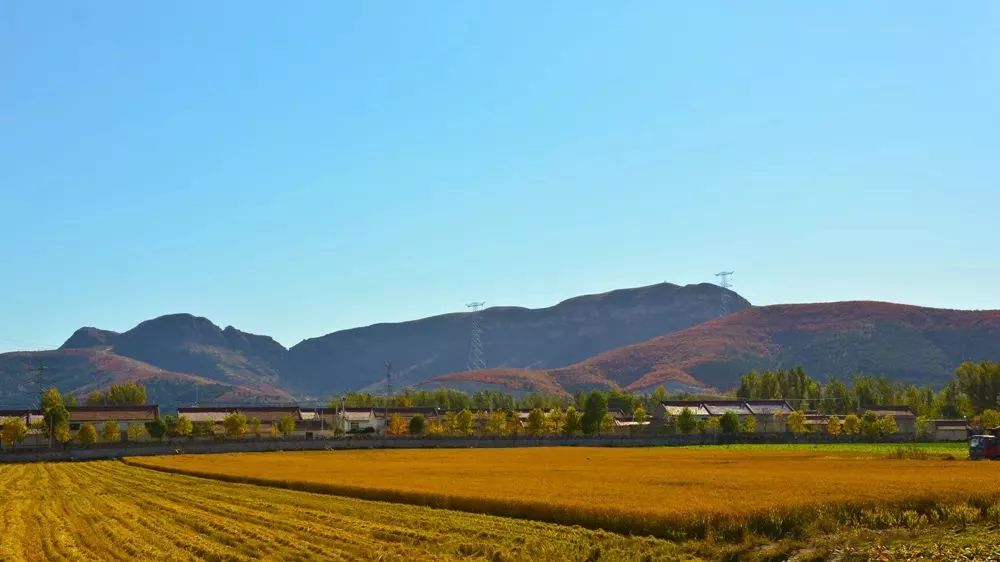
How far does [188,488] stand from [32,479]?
89.6 ft

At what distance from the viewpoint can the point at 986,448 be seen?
78.8 meters

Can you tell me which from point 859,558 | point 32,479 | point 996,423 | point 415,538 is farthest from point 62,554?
point 996,423

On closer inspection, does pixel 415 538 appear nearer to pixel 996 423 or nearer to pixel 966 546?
pixel 966 546

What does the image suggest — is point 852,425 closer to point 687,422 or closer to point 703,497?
point 687,422

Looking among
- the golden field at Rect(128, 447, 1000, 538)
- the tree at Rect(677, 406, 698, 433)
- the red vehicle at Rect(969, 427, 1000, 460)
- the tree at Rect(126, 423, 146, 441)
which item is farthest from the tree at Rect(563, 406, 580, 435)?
the golden field at Rect(128, 447, 1000, 538)

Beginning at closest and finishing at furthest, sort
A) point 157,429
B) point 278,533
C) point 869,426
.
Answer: point 278,533
point 869,426
point 157,429

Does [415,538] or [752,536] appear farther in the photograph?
[415,538]

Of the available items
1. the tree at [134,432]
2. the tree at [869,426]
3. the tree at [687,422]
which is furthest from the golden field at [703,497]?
the tree at [134,432]

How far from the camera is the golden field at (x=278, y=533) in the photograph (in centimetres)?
3069

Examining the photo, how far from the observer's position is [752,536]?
101 ft

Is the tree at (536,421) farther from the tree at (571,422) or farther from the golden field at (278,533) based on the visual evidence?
the golden field at (278,533)

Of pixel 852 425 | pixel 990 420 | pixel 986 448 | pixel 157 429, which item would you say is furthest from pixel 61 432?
pixel 990 420

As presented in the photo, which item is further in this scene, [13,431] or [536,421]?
[536,421]

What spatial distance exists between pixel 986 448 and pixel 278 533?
66500 millimetres
